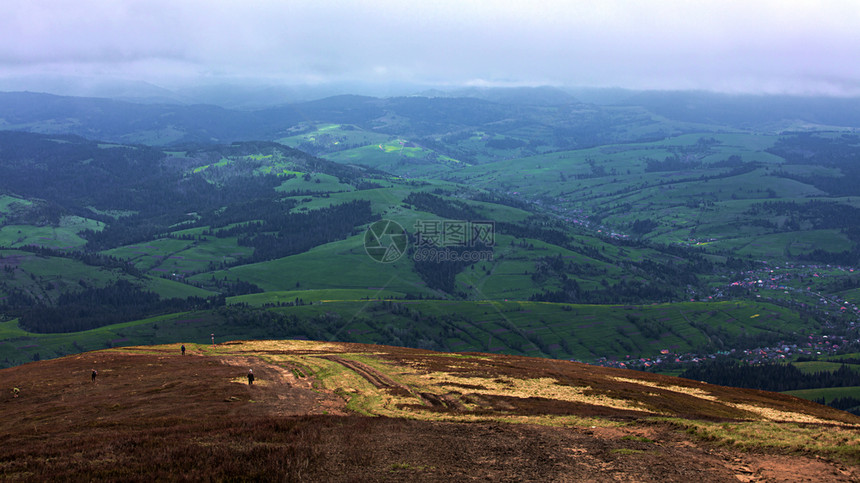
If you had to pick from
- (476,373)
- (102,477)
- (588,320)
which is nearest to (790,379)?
(588,320)

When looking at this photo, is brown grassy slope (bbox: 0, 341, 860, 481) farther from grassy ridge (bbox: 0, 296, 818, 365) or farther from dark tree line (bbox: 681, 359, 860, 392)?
grassy ridge (bbox: 0, 296, 818, 365)

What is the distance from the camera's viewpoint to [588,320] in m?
200

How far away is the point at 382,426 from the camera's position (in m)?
33.3

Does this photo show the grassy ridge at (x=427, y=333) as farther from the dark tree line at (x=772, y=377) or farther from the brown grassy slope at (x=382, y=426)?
the brown grassy slope at (x=382, y=426)

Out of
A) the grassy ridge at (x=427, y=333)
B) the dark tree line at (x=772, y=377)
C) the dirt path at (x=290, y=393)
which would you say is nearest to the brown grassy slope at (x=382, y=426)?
the dirt path at (x=290, y=393)

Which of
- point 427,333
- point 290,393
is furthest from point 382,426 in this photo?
point 427,333

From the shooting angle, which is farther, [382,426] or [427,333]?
[427,333]

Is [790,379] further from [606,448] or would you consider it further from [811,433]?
[606,448]

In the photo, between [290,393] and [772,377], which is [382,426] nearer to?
[290,393]

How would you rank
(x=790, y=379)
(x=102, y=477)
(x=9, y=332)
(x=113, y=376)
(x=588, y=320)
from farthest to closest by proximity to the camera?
(x=588, y=320) → (x=9, y=332) → (x=790, y=379) → (x=113, y=376) → (x=102, y=477)

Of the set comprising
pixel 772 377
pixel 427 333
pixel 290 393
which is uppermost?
pixel 290 393

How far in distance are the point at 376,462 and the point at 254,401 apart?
19.5m

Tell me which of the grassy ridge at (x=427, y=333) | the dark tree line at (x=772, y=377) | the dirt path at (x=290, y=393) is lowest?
the grassy ridge at (x=427, y=333)

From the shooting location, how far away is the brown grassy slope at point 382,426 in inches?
1006
